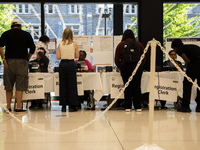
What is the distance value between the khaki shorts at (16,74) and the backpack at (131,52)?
5.81 feet

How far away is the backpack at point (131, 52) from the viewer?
4.52m

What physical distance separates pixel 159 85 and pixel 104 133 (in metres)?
2.28

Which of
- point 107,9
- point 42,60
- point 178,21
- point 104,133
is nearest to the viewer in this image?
point 104,133

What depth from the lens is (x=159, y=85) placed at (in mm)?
5023

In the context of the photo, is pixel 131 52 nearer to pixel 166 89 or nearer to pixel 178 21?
pixel 166 89

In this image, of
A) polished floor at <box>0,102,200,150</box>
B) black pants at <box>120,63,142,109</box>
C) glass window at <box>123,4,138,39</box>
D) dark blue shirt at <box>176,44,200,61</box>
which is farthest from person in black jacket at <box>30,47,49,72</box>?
dark blue shirt at <box>176,44,200,61</box>

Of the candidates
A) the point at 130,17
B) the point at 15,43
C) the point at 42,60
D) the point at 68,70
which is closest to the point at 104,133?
the point at 68,70

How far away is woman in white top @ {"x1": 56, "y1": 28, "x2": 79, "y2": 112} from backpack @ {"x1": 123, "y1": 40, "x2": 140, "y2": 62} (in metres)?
0.89

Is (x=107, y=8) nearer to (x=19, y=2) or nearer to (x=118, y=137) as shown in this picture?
(x=19, y=2)

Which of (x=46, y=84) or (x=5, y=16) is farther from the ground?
(x=5, y=16)

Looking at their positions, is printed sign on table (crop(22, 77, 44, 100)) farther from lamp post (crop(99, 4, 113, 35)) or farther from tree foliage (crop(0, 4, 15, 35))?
lamp post (crop(99, 4, 113, 35))

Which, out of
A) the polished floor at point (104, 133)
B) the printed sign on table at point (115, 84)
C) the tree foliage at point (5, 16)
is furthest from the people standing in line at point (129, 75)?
the tree foliage at point (5, 16)

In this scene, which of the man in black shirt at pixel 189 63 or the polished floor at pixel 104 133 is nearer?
the polished floor at pixel 104 133

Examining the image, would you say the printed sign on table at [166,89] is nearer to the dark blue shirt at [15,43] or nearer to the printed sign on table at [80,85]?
the printed sign on table at [80,85]
